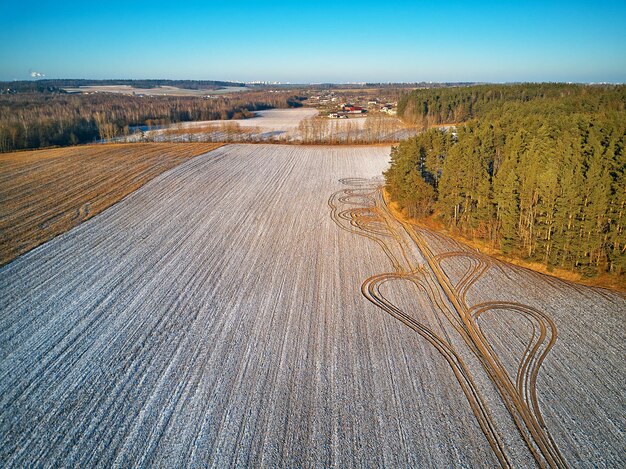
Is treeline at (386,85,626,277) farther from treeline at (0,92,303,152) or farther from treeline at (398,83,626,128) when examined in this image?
treeline at (0,92,303,152)

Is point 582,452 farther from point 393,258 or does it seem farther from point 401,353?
point 393,258

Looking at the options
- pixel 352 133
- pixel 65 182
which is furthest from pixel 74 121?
pixel 352 133

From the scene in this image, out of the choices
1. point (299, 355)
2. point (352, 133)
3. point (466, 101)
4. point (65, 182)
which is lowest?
point (299, 355)

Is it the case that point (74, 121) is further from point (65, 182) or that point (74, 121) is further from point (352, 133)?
point (352, 133)

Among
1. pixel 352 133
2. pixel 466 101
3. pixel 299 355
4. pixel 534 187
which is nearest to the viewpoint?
pixel 299 355

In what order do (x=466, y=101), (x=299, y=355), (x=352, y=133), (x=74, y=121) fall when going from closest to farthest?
(x=299, y=355) < (x=74, y=121) < (x=352, y=133) < (x=466, y=101)

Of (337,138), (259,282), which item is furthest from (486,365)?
(337,138)

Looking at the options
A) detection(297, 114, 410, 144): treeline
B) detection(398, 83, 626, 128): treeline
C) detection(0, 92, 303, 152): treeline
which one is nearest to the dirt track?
detection(297, 114, 410, 144): treeline

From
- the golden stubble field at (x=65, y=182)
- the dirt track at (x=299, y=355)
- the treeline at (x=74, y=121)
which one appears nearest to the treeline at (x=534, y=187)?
the dirt track at (x=299, y=355)
